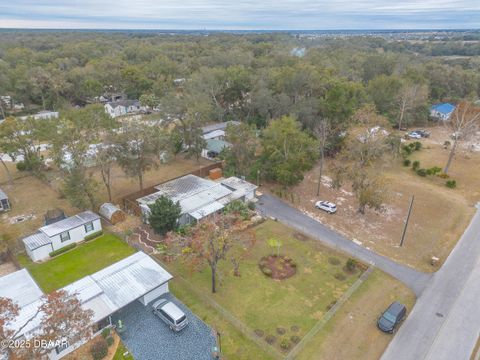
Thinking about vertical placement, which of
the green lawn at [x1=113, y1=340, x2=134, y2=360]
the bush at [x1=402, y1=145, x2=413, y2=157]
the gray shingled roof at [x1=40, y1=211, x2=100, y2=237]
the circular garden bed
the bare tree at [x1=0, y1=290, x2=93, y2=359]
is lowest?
the bush at [x1=402, y1=145, x2=413, y2=157]

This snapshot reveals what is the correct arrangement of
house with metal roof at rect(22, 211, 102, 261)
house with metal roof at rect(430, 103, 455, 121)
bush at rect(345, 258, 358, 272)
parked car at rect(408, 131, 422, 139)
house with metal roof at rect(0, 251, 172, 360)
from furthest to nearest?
house with metal roof at rect(430, 103, 455, 121) → parked car at rect(408, 131, 422, 139) → house with metal roof at rect(22, 211, 102, 261) → bush at rect(345, 258, 358, 272) → house with metal roof at rect(0, 251, 172, 360)

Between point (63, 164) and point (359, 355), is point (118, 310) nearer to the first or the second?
point (359, 355)

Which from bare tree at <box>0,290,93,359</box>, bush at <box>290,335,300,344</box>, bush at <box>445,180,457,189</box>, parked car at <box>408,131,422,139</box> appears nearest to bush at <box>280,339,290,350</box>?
bush at <box>290,335,300,344</box>

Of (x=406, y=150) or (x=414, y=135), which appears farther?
(x=414, y=135)

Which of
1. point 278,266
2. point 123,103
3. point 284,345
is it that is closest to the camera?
point 284,345

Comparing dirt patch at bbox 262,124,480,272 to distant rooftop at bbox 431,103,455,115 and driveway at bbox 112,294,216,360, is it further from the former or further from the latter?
distant rooftop at bbox 431,103,455,115

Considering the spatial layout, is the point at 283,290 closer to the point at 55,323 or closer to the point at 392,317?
the point at 392,317

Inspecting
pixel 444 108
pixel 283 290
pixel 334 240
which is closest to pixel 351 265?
pixel 334 240

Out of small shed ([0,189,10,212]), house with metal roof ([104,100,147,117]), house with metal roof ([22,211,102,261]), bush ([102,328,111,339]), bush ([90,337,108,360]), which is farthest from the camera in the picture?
house with metal roof ([104,100,147,117])
